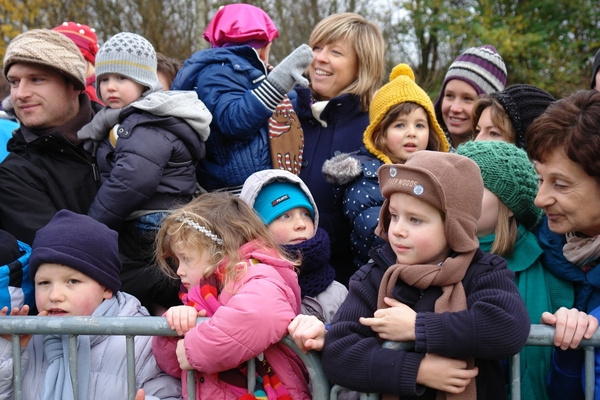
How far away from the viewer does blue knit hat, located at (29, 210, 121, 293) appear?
295 cm

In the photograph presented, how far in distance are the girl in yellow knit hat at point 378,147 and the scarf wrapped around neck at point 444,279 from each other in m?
1.05

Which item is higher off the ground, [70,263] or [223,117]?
[223,117]

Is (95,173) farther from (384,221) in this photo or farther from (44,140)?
(384,221)

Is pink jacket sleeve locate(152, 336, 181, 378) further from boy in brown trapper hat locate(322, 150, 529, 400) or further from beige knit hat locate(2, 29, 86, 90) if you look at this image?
beige knit hat locate(2, 29, 86, 90)

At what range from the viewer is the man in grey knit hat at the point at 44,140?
134 inches

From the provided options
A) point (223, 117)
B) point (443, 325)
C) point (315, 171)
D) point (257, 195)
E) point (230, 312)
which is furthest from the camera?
point (315, 171)

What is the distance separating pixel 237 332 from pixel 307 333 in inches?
10.8

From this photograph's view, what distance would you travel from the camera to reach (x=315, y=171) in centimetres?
411

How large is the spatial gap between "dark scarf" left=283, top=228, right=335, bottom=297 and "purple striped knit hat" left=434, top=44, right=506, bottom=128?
6.85 ft

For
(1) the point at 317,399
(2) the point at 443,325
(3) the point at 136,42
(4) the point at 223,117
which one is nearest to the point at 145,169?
(4) the point at 223,117

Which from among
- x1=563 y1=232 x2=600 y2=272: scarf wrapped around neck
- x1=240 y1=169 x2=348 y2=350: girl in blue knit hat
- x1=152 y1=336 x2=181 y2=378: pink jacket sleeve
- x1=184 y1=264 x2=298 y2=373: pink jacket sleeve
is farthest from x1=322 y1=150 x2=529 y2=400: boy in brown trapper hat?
x1=152 y1=336 x2=181 y2=378: pink jacket sleeve

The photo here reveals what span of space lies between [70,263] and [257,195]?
38.3 inches

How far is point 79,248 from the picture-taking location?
2998 millimetres

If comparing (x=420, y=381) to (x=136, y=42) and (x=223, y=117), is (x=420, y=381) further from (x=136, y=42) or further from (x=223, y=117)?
(x=136, y=42)
